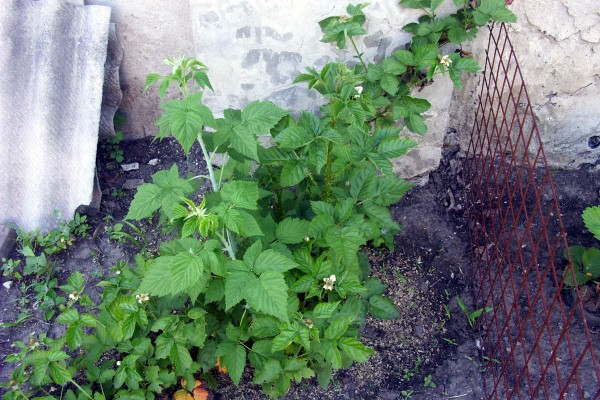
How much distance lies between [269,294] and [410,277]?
1352 mm

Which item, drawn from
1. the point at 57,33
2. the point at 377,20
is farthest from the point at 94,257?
the point at 377,20

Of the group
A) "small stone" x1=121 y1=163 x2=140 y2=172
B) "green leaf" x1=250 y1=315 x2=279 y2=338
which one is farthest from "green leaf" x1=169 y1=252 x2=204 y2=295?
"small stone" x1=121 y1=163 x2=140 y2=172

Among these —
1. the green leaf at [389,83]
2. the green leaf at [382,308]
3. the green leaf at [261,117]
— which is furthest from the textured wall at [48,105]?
the green leaf at [382,308]

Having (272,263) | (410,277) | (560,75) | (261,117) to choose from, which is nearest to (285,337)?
(272,263)

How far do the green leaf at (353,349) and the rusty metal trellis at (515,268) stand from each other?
A: 2.33 feet

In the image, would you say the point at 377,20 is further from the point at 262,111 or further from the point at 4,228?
the point at 4,228

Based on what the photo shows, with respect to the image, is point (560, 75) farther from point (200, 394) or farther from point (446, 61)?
point (200, 394)

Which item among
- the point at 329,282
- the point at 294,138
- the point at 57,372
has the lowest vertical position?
the point at 57,372

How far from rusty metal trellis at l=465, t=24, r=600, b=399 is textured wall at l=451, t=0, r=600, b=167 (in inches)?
3.2

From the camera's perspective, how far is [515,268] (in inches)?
116

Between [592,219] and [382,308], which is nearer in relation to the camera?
[382,308]

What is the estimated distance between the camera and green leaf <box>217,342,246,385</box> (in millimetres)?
2182

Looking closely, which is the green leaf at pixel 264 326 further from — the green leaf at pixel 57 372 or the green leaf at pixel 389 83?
the green leaf at pixel 389 83

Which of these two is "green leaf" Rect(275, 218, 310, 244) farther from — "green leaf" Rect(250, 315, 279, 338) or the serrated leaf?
the serrated leaf
